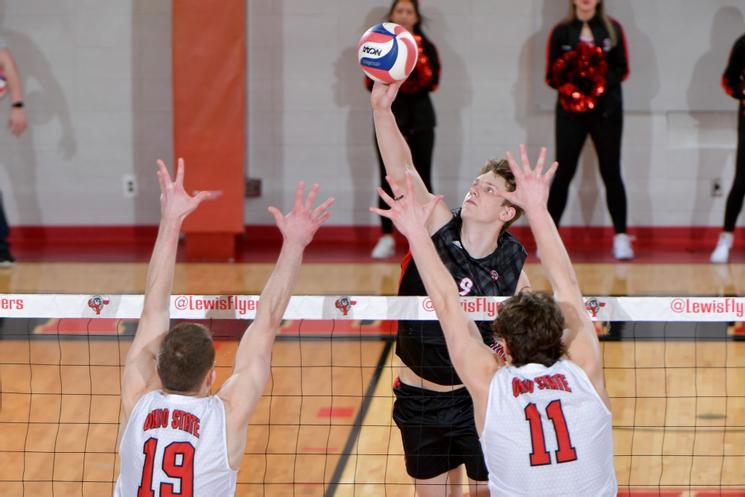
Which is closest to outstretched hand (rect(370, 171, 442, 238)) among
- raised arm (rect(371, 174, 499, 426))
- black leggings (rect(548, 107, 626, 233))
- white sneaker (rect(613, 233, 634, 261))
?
raised arm (rect(371, 174, 499, 426))

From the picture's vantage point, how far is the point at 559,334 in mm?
3535

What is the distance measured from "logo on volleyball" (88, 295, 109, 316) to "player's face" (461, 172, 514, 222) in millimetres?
1794

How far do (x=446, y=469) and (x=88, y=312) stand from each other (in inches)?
73.6

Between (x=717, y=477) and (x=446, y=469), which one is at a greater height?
(x=446, y=469)

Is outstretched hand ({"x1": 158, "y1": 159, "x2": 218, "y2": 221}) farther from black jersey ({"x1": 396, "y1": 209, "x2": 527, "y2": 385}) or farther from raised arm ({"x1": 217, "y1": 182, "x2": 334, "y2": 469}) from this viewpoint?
black jersey ({"x1": 396, "y1": 209, "x2": 527, "y2": 385})

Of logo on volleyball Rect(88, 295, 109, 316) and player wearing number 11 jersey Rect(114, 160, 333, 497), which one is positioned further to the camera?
logo on volleyball Rect(88, 295, 109, 316)

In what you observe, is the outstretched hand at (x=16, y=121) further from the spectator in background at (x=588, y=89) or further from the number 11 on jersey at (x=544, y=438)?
the number 11 on jersey at (x=544, y=438)

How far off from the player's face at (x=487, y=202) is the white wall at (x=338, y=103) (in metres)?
7.66

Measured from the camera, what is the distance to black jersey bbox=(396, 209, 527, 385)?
15.3 ft

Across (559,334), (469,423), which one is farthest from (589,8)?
(559,334)

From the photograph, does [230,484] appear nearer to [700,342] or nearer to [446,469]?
[446,469]

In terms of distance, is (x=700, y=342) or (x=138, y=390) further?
(x=700, y=342)

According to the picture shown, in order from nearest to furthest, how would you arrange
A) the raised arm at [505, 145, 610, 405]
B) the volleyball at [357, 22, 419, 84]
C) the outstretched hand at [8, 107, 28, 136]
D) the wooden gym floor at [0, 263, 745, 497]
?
1. the raised arm at [505, 145, 610, 405]
2. the volleyball at [357, 22, 419, 84]
3. the wooden gym floor at [0, 263, 745, 497]
4. the outstretched hand at [8, 107, 28, 136]

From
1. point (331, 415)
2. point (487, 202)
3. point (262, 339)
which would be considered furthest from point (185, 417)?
point (331, 415)
